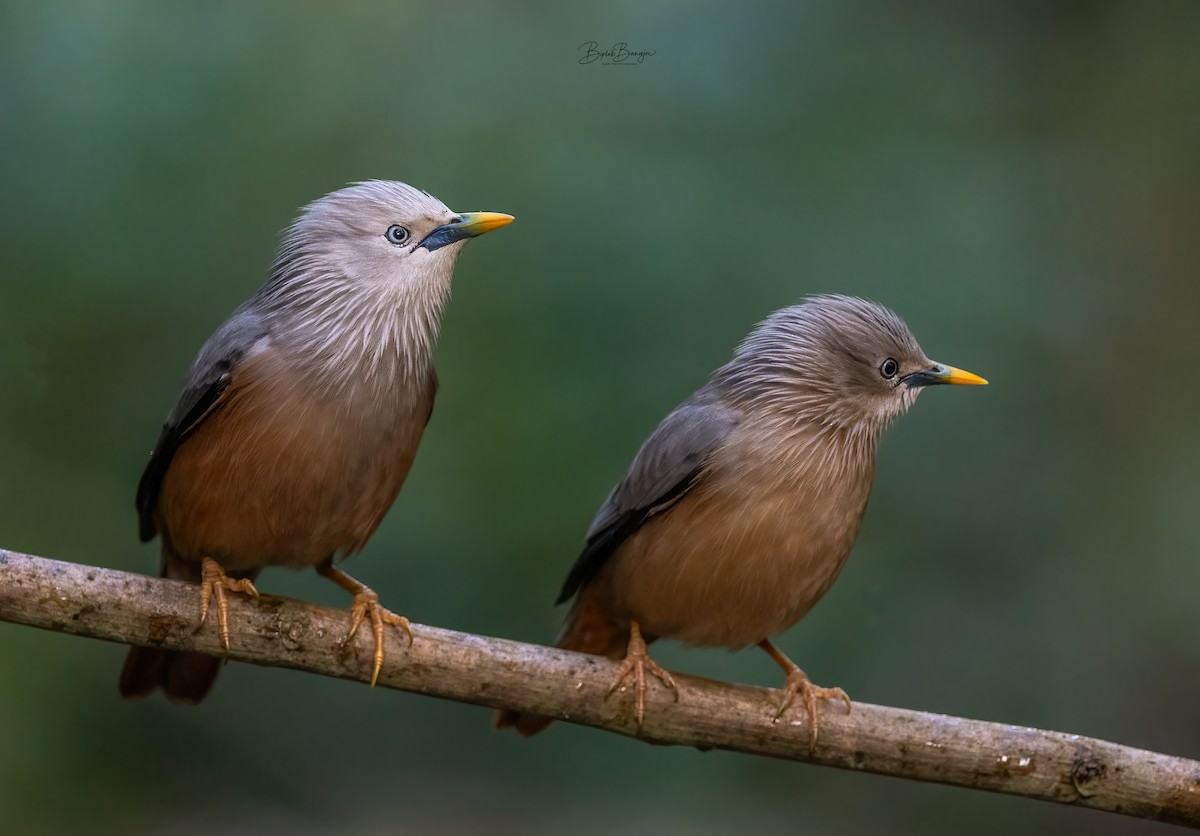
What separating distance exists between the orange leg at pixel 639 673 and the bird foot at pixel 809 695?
0.27 m

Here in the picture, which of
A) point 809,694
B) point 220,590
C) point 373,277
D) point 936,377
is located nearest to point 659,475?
point 809,694

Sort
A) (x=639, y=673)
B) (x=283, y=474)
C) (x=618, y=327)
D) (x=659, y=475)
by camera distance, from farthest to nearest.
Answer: (x=618, y=327), (x=659, y=475), (x=639, y=673), (x=283, y=474)

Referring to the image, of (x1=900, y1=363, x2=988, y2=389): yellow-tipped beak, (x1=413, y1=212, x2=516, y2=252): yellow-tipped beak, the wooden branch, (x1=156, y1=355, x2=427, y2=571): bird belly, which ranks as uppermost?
(x1=413, y1=212, x2=516, y2=252): yellow-tipped beak

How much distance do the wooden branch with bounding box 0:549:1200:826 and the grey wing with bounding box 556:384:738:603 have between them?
1.15ft

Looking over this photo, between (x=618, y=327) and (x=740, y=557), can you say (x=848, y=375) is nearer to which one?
(x=740, y=557)

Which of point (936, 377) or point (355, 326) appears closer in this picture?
point (355, 326)

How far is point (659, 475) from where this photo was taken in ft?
10.1

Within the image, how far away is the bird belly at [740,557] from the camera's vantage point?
299 centimetres

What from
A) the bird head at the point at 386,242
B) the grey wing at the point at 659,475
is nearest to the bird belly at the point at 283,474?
the bird head at the point at 386,242

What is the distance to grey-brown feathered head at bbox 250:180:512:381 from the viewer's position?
2879 millimetres

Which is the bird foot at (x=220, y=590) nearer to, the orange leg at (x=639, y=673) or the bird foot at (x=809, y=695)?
the orange leg at (x=639, y=673)

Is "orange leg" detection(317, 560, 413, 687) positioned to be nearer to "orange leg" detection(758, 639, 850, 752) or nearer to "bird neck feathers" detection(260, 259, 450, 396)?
"bird neck feathers" detection(260, 259, 450, 396)

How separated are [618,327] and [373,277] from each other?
1.15 meters

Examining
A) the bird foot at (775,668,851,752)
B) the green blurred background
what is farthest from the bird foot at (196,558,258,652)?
the bird foot at (775,668,851,752)
